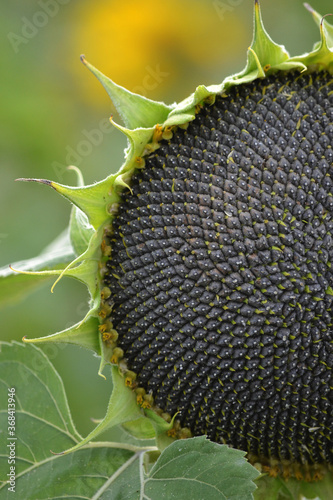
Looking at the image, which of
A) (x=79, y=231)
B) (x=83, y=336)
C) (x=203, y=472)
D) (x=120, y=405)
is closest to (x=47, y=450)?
(x=120, y=405)

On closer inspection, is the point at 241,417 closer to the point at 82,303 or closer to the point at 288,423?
the point at 288,423

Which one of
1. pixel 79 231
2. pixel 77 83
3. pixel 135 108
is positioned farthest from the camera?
pixel 77 83

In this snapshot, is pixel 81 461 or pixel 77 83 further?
pixel 77 83

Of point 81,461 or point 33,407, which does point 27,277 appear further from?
point 81,461

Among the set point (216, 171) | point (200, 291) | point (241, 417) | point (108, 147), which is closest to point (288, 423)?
point (241, 417)

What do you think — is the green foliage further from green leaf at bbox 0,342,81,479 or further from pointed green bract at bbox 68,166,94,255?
pointed green bract at bbox 68,166,94,255

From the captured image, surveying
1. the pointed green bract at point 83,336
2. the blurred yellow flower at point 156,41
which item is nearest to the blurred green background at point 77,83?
the blurred yellow flower at point 156,41

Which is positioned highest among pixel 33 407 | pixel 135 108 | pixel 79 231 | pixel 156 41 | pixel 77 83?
pixel 135 108

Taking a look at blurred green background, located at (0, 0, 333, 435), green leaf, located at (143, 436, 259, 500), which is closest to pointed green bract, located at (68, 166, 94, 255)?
green leaf, located at (143, 436, 259, 500)
